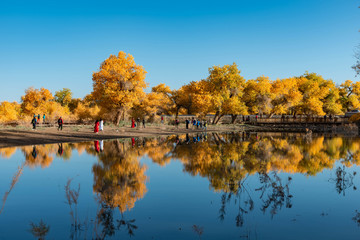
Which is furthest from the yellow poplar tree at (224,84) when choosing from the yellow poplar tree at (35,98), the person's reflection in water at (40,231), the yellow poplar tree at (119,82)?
the person's reflection in water at (40,231)

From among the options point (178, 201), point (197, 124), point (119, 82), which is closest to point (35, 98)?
point (119, 82)

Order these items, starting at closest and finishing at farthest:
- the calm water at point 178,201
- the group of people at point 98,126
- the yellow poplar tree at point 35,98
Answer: the calm water at point 178,201 → the group of people at point 98,126 → the yellow poplar tree at point 35,98

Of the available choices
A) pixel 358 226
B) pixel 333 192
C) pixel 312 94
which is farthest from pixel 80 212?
pixel 312 94

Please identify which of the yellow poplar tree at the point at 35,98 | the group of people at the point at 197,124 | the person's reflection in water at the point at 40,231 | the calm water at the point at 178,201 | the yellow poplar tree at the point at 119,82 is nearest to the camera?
the person's reflection in water at the point at 40,231

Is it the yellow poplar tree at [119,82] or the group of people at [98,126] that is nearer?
the group of people at [98,126]

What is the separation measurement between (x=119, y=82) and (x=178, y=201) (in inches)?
1577

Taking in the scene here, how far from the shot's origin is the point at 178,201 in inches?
354

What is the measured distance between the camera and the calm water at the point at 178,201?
6.58 meters

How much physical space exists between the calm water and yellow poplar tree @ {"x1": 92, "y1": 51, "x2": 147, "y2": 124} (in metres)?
31.4

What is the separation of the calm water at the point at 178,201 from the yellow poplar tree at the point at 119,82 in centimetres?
3143

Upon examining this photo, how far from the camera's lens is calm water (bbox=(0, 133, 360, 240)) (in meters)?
6.58

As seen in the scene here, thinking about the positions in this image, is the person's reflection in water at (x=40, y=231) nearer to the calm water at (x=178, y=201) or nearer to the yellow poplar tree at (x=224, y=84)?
the calm water at (x=178, y=201)

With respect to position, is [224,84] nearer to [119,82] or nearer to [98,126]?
[119,82]

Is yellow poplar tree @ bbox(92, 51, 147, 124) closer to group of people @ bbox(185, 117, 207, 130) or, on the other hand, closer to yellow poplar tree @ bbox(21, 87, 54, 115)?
group of people @ bbox(185, 117, 207, 130)
